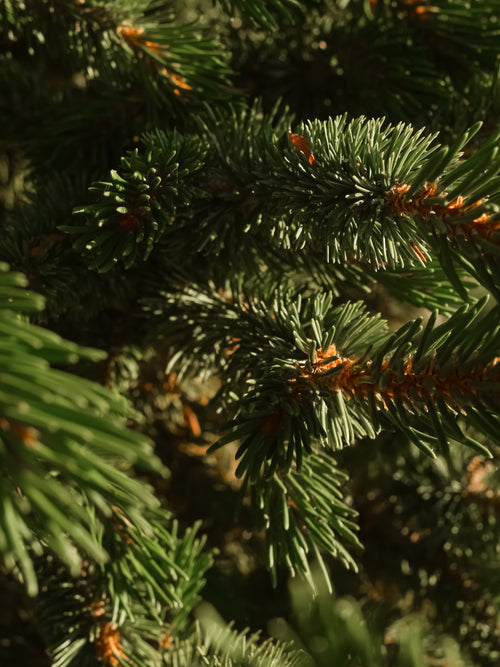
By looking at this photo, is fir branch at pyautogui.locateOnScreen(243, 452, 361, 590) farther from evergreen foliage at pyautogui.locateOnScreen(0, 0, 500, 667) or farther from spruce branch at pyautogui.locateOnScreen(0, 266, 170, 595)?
spruce branch at pyautogui.locateOnScreen(0, 266, 170, 595)

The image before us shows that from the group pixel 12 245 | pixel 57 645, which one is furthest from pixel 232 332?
pixel 57 645

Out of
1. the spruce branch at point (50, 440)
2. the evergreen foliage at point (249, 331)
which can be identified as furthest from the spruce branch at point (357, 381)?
the spruce branch at point (50, 440)

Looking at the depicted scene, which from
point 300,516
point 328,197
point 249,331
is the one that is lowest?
point 300,516

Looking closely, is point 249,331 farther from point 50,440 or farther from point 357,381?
point 50,440

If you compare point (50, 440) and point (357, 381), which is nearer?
point (50, 440)

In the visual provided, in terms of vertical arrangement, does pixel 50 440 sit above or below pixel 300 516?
above

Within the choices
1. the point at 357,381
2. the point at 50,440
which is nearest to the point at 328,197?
the point at 357,381

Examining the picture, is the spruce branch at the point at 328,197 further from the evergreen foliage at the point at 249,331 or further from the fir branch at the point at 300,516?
the fir branch at the point at 300,516

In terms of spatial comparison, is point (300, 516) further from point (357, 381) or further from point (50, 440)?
point (50, 440)

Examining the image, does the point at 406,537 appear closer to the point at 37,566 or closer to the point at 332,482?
the point at 332,482
